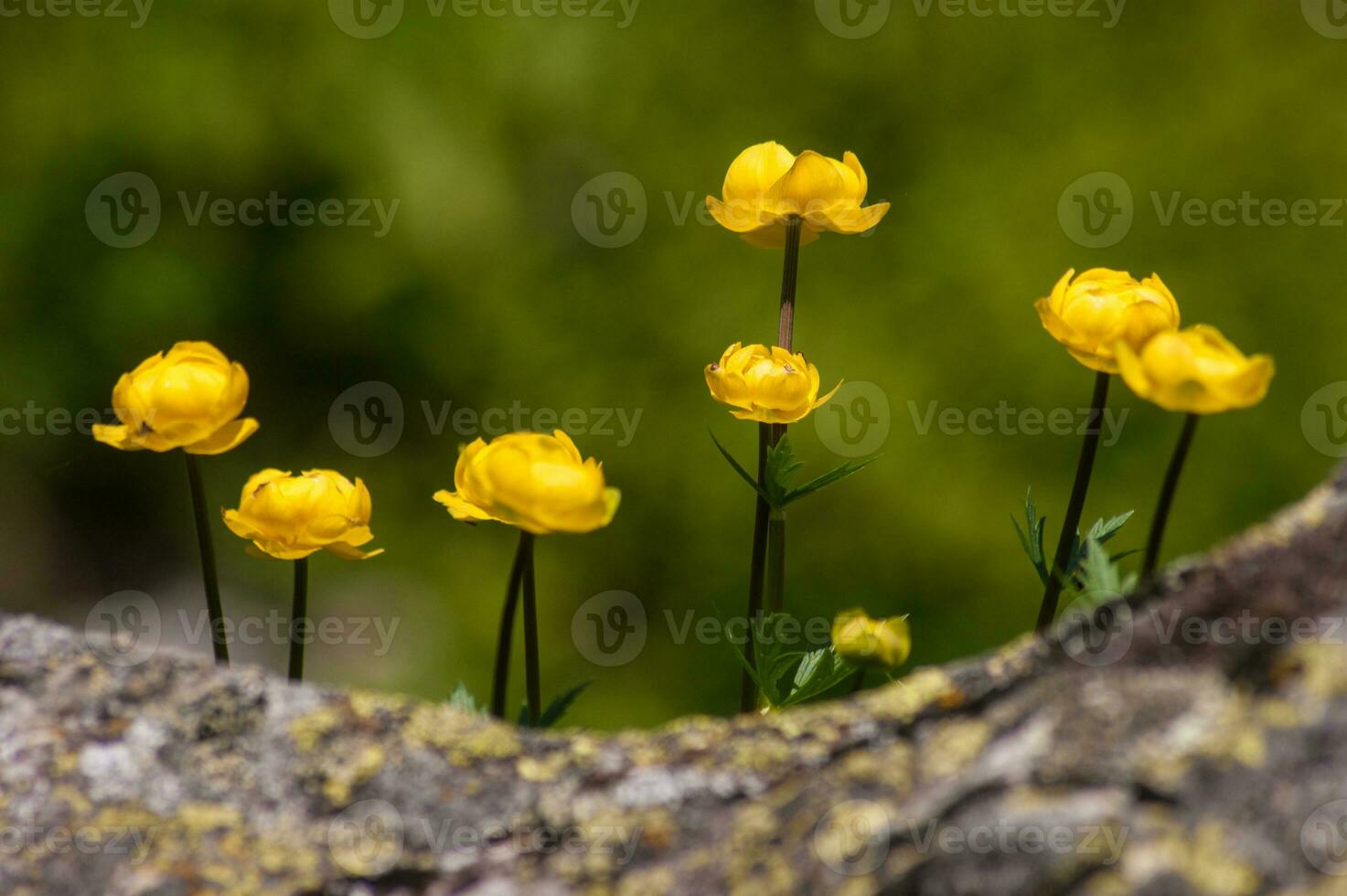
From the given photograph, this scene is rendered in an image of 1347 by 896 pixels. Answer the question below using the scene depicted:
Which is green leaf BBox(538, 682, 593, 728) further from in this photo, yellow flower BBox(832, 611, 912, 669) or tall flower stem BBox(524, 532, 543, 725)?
yellow flower BBox(832, 611, 912, 669)
